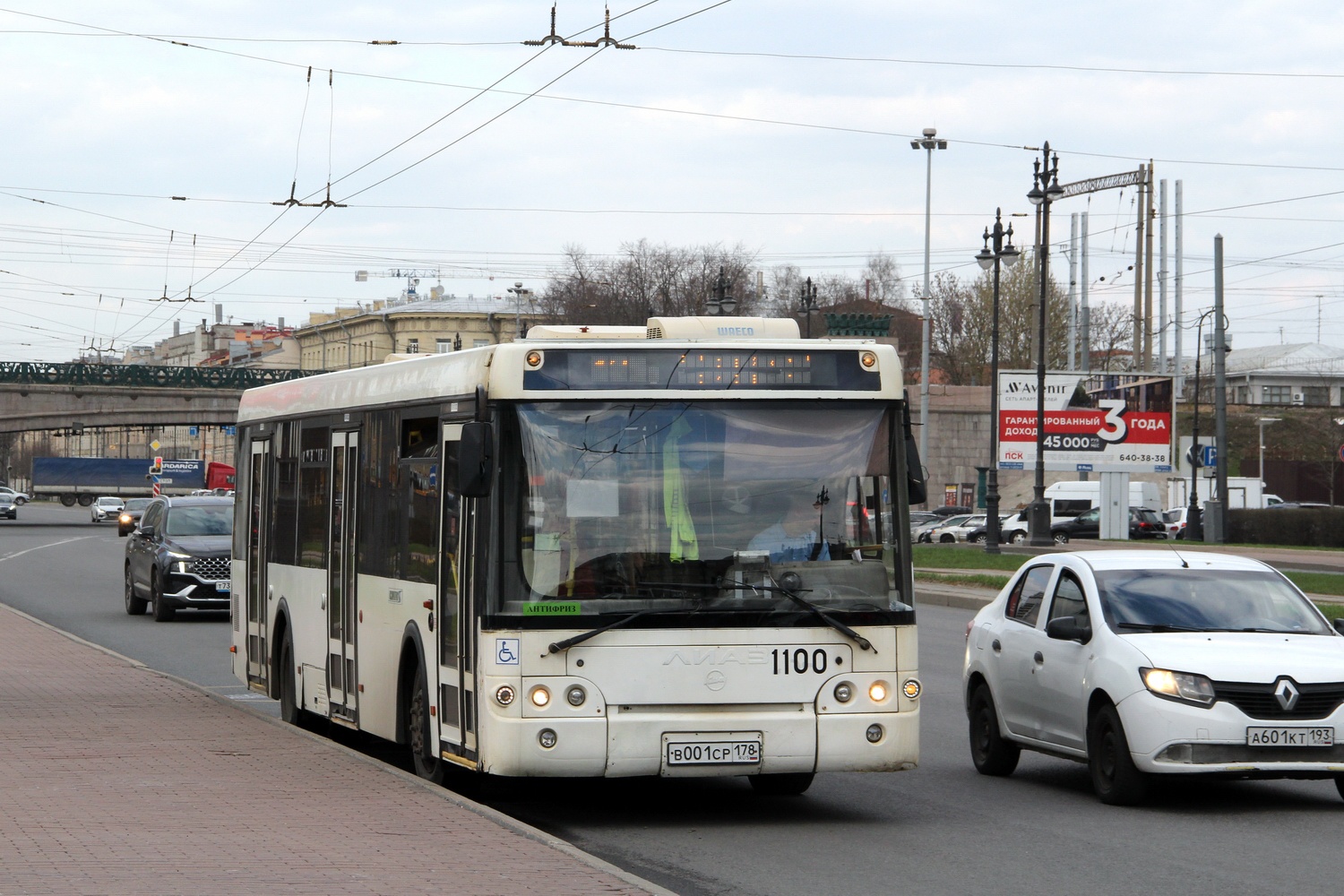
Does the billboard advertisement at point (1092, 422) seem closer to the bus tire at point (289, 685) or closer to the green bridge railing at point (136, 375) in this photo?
the green bridge railing at point (136, 375)

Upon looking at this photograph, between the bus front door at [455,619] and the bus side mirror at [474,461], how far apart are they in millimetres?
401

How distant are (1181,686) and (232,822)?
4802mm

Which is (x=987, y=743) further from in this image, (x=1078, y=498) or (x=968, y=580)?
(x=1078, y=498)

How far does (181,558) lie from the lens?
81.8ft

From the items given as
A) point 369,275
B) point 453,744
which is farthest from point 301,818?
point 369,275

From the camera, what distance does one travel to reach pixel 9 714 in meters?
12.6

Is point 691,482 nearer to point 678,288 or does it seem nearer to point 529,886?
point 529,886

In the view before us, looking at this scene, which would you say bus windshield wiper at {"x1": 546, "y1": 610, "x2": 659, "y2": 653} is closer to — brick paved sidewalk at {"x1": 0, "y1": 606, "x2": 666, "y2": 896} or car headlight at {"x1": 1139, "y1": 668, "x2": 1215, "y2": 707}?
brick paved sidewalk at {"x1": 0, "y1": 606, "x2": 666, "y2": 896}

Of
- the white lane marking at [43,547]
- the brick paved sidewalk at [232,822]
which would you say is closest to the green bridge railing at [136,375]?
the white lane marking at [43,547]

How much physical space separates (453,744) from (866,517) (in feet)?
8.03

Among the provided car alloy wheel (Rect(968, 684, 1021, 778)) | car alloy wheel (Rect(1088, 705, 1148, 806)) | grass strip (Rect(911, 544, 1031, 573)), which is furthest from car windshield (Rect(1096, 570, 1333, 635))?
grass strip (Rect(911, 544, 1031, 573))

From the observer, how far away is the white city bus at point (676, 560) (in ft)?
28.5

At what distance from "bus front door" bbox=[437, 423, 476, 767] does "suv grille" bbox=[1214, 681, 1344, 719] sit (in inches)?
151

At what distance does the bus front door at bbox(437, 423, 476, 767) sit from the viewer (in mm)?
9016
